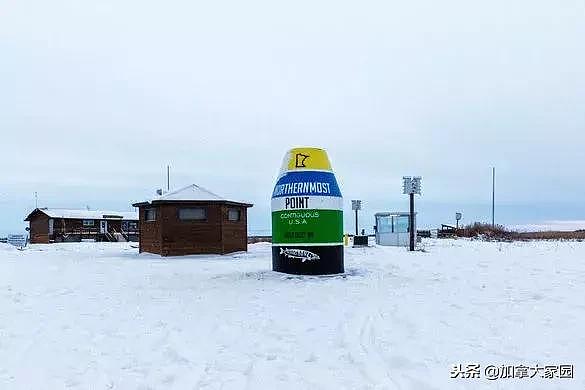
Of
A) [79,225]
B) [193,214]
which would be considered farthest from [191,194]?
[79,225]

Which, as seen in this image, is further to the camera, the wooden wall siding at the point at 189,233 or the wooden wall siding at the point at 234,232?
the wooden wall siding at the point at 234,232

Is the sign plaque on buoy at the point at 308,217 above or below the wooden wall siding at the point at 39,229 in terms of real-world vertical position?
above

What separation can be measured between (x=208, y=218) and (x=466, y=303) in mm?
16950

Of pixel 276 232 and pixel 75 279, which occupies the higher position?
pixel 276 232

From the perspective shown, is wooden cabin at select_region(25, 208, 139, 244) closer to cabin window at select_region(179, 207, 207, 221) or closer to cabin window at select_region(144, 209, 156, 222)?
cabin window at select_region(144, 209, 156, 222)

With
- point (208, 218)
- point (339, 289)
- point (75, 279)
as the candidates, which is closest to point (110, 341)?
point (339, 289)

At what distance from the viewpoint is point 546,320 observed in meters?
8.02

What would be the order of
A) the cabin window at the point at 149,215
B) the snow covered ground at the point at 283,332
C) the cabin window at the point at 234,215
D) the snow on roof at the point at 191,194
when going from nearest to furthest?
the snow covered ground at the point at 283,332
the snow on roof at the point at 191,194
the cabin window at the point at 149,215
the cabin window at the point at 234,215

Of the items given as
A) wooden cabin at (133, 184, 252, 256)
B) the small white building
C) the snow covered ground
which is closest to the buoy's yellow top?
the snow covered ground

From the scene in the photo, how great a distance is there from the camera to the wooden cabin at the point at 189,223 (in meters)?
24.0

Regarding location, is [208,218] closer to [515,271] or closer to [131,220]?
[515,271]

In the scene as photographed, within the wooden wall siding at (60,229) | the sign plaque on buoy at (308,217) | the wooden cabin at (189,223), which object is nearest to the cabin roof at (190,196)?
the wooden cabin at (189,223)

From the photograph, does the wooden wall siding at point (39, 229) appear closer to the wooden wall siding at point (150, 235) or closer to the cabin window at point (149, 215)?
the wooden wall siding at point (150, 235)

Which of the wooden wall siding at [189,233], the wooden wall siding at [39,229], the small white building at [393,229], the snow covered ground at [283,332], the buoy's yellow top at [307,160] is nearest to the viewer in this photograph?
the snow covered ground at [283,332]
